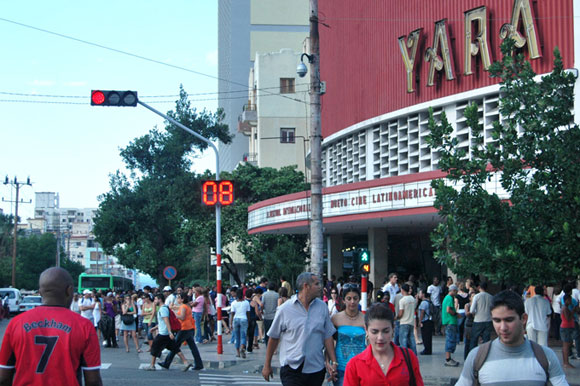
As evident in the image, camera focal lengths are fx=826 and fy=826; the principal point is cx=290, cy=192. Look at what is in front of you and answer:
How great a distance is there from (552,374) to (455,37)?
75.5 feet

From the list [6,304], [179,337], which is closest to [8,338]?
[179,337]

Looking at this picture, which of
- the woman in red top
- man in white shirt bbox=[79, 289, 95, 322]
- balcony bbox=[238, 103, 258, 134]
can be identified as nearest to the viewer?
the woman in red top

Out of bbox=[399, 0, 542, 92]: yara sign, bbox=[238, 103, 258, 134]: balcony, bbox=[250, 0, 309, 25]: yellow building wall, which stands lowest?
bbox=[399, 0, 542, 92]: yara sign

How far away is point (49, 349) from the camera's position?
539cm

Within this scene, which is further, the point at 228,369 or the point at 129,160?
the point at 129,160

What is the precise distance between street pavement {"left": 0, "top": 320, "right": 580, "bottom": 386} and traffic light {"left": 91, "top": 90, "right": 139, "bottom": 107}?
557cm

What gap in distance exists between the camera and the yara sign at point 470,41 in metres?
23.5

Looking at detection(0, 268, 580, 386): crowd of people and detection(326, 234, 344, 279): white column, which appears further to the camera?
detection(326, 234, 344, 279): white column

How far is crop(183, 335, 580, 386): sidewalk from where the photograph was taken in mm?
15255

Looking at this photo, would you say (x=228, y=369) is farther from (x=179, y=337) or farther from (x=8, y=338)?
(x=8, y=338)

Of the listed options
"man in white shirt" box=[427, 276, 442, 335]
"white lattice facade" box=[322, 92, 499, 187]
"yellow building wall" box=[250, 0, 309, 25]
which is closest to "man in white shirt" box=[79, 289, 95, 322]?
"man in white shirt" box=[427, 276, 442, 335]

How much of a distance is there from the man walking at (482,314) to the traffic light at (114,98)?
8080 millimetres

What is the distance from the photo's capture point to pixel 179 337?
17562 mm

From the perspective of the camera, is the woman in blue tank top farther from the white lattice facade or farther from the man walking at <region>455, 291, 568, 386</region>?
the white lattice facade
